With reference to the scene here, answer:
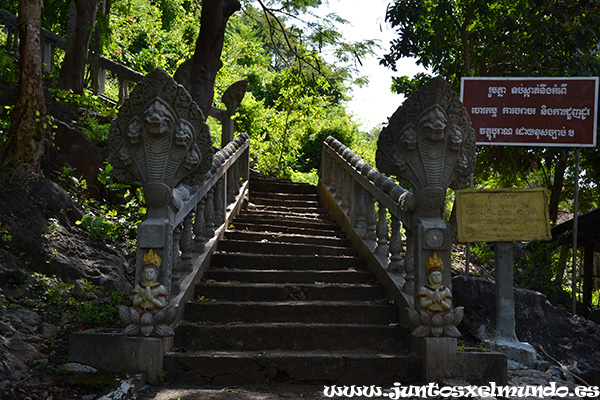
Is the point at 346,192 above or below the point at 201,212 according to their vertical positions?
above

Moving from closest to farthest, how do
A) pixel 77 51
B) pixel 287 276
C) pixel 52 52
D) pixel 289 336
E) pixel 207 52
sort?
pixel 289 336 < pixel 287 276 < pixel 207 52 < pixel 77 51 < pixel 52 52

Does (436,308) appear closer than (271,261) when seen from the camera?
Yes

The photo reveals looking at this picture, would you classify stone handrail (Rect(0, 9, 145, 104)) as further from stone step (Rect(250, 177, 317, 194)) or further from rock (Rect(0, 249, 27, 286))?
rock (Rect(0, 249, 27, 286))

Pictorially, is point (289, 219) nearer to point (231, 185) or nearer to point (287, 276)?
point (231, 185)

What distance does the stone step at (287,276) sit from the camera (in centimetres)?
621

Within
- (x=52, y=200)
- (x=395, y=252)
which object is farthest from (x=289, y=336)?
(x=52, y=200)

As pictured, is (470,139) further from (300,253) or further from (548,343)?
(300,253)

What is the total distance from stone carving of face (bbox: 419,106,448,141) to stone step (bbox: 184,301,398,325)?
1769mm

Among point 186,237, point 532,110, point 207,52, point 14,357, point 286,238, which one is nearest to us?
point 14,357

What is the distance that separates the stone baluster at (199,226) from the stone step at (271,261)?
1.44 ft

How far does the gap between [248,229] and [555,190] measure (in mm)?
7387

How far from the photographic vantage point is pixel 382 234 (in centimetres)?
634

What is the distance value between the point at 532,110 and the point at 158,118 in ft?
14.0

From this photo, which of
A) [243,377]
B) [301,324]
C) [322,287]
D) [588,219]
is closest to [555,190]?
[588,219]
